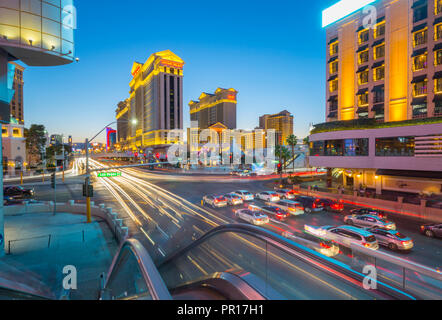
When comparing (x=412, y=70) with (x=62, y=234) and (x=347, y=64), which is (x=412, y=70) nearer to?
(x=347, y=64)

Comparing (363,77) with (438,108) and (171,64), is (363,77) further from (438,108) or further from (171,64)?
(171,64)

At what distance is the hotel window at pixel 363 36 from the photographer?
3366cm

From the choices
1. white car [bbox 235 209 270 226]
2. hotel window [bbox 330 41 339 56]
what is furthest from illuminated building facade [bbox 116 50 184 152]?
white car [bbox 235 209 270 226]

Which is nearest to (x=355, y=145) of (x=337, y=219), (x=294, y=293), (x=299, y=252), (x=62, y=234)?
(x=337, y=219)

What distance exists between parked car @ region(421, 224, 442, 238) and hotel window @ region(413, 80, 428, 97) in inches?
813

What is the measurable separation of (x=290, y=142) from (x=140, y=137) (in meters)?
104

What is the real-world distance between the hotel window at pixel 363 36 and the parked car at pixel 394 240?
1263 inches

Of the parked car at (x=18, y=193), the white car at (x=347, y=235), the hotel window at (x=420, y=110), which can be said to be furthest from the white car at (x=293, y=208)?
the parked car at (x=18, y=193)

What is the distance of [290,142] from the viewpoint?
65562mm

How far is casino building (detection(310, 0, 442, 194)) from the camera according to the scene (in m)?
25.3

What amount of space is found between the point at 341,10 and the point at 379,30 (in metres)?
7.40

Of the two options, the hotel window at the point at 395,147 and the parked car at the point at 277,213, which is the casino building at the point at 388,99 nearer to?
the hotel window at the point at 395,147

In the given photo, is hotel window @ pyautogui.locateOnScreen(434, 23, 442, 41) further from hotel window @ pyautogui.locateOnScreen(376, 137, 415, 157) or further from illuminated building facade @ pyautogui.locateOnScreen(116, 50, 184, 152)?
illuminated building facade @ pyautogui.locateOnScreen(116, 50, 184, 152)

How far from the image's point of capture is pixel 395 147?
26.3 m
